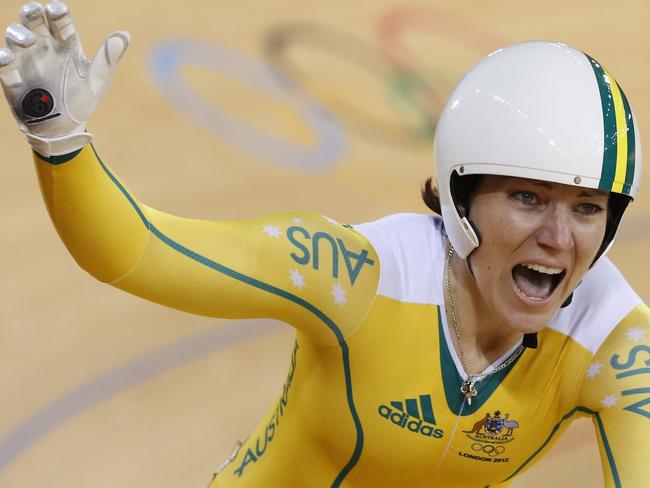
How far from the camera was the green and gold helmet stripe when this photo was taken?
216cm

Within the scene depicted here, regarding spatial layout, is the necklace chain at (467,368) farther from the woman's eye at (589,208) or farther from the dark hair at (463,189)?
the woman's eye at (589,208)

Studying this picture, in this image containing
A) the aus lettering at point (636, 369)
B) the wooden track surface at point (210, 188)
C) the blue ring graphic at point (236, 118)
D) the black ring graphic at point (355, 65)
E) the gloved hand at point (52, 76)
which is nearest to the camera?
the gloved hand at point (52, 76)

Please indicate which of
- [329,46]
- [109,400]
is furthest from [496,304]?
[329,46]

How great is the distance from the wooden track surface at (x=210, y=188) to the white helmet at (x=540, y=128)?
210 centimetres

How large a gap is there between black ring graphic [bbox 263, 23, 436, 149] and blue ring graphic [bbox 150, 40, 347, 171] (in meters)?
0.08

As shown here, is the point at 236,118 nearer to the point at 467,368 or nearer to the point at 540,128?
the point at 467,368

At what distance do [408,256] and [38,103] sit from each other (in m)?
0.89

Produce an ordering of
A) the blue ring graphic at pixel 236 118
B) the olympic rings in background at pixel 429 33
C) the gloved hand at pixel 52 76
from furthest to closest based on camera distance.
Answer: the olympic rings in background at pixel 429 33, the blue ring graphic at pixel 236 118, the gloved hand at pixel 52 76

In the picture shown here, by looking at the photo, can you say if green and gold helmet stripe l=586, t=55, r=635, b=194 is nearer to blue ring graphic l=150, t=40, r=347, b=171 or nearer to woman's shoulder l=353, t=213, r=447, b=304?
woman's shoulder l=353, t=213, r=447, b=304

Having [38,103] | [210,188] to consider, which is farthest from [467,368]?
[210,188]

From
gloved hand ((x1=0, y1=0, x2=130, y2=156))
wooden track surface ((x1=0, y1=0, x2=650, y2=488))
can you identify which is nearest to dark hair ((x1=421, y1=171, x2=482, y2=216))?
gloved hand ((x1=0, y1=0, x2=130, y2=156))

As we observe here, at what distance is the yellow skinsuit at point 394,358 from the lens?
2.12 m

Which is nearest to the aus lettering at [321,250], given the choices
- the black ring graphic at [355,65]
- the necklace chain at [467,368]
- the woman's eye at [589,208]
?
the necklace chain at [467,368]

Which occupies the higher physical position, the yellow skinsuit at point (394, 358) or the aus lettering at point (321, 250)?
the aus lettering at point (321, 250)
